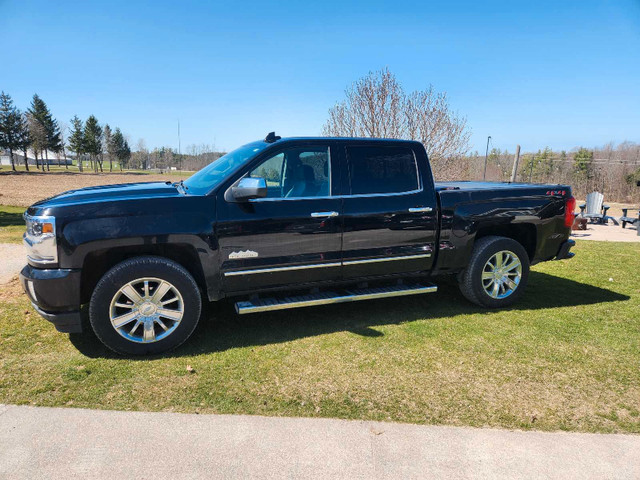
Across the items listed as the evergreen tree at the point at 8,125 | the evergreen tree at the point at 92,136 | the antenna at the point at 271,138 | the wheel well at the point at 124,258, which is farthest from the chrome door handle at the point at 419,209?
the evergreen tree at the point at 92,136

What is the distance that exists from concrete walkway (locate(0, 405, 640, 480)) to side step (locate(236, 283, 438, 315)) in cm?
126

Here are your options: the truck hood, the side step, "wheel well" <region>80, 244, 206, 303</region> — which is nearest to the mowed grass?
the side step

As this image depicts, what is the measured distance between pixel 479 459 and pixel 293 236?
94.4 inches

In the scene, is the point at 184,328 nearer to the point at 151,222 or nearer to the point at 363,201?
the point at 151,222

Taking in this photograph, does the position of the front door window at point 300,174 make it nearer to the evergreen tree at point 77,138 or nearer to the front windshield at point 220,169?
the front windshield at point 220,169

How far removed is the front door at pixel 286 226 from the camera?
3.87 metres

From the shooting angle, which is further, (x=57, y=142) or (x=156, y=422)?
(x=57, y=142)

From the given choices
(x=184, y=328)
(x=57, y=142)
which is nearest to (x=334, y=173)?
(x=184, y=328)

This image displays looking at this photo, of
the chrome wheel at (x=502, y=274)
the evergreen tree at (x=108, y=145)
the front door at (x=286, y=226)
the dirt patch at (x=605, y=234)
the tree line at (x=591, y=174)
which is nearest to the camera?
the front door at (x=286, y=226)

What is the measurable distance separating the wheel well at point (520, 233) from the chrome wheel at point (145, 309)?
11.8 ft

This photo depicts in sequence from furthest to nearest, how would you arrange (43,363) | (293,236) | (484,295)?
(484,295) < (293,236) < (43,363)

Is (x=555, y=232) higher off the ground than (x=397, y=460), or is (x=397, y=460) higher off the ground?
(x=555, y=232)

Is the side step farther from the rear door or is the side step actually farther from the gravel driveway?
the gravel driveway

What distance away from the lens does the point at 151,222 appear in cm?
361
